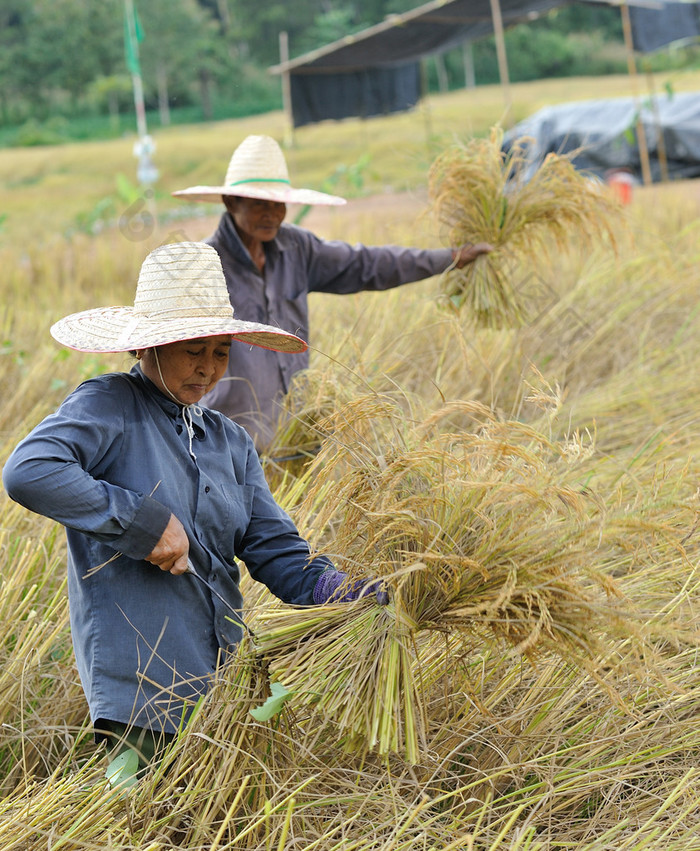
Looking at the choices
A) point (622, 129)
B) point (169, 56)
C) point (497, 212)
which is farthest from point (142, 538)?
point (169, 56)

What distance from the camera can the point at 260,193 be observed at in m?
2.78

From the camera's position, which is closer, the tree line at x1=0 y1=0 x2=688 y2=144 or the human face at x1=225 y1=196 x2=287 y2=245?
the human face at x1=225 y1=196 x2=287 y2=245

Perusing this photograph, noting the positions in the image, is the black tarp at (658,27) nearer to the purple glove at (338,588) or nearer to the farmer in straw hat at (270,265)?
the farmer in straw hat at (270,265)

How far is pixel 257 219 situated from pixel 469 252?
0.69 meters

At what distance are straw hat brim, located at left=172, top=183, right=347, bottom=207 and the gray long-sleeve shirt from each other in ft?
0.27

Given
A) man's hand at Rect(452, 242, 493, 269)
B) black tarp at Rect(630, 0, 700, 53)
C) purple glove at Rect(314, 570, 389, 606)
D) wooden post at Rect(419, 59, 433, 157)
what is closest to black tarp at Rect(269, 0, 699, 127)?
black tarp at Rect(630, 0, 700, 53)

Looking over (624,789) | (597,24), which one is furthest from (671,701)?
(597,24)

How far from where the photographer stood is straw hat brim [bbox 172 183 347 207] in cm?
277

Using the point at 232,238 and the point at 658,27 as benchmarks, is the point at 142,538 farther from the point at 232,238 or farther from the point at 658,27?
the point at 658,27

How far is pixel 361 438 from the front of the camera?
1.59m

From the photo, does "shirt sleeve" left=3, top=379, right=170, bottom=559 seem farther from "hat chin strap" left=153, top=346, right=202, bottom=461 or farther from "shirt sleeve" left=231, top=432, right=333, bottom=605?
"shirt sleeve" left=231, top=432, right=333, bottom=605

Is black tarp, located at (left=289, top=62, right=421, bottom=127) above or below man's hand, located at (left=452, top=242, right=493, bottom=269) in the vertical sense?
above

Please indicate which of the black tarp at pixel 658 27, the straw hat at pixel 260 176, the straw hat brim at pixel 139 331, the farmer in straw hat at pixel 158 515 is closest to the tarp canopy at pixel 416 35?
the black tarp at pixel 658 27

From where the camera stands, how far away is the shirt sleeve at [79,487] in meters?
1.44
